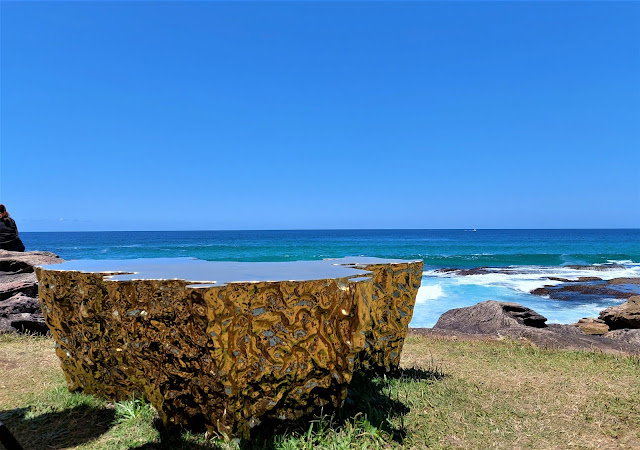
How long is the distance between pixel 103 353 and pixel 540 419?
3.98 m

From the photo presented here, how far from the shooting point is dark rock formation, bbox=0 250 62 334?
24.0ft

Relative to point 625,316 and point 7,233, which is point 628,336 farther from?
point 7,233

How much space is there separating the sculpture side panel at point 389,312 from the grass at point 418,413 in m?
0.26

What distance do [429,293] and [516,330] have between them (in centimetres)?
1015

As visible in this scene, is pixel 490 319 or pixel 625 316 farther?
pixel 625 316

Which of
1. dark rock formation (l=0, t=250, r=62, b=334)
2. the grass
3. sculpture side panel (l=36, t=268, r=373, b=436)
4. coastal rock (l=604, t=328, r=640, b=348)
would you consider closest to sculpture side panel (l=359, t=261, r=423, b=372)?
the grass

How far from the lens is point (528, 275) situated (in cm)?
2506

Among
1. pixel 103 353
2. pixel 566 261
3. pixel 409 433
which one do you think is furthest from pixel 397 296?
pixel 566 261

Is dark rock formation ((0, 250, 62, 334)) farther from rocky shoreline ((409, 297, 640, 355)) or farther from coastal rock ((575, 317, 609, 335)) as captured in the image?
coastal rock ((575, 317, 609, 335))

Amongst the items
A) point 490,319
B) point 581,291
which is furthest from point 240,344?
point 581,291

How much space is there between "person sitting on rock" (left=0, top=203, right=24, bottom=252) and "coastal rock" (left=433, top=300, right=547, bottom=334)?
12385 mm

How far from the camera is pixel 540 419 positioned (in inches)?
150

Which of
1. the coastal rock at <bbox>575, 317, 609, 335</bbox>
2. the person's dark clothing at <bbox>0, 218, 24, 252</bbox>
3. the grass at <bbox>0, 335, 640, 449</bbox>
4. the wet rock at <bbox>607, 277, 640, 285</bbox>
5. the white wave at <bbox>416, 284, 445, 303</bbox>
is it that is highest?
the person's dark clothing at <bbox>0, 218, 24, 252</bbox>

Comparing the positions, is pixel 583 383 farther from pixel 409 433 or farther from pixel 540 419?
pixel 409 433
